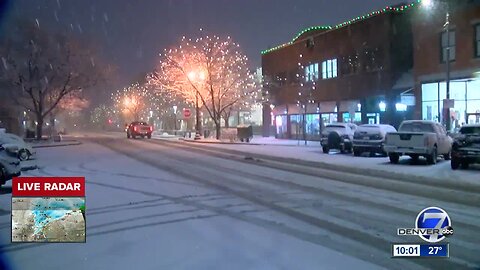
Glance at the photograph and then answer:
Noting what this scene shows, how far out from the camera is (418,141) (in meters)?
18.9

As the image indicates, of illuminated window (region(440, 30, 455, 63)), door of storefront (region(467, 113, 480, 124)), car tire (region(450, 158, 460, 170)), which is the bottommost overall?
car tire (region(450, 158, 460, 170))

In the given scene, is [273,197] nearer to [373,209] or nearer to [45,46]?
[373,209]

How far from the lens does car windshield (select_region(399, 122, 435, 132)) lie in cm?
1981

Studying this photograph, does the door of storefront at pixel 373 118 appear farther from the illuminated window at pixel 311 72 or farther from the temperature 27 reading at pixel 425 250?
the temperature 27 reading at pixel 425 250

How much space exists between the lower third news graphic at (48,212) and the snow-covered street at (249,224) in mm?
366

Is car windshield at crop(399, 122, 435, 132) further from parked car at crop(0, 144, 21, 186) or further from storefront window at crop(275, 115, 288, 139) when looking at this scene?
storefront window at crop(275, 115, 288, 139)

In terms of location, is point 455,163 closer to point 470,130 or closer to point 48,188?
point 470,130

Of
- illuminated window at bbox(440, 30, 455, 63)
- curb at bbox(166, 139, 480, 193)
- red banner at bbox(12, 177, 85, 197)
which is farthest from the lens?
illuminated window at bbox(440, 30, 455, 63)

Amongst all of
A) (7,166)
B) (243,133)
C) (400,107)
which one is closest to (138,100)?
(243,133)

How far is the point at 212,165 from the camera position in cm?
1942

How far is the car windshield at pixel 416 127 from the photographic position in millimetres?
19812

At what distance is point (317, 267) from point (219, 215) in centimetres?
356

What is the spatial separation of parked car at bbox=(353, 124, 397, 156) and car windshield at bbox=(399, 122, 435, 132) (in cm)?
252

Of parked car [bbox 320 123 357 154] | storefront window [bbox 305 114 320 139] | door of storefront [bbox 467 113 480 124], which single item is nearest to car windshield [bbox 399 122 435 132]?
parked car [bbox 320 123 357 154]
